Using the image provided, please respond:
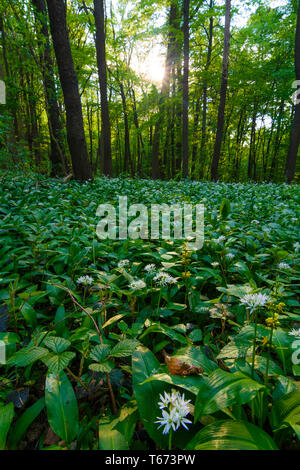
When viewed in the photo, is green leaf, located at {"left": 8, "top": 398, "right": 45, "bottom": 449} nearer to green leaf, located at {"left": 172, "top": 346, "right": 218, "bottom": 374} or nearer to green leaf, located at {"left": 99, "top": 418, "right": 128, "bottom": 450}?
green leaf, located at {"left": 99, "top": 418, "right": 128, "bottom": 450}

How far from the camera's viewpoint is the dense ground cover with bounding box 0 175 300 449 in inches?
33.2

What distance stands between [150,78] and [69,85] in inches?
629

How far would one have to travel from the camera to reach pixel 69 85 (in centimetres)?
584

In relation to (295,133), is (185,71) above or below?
above

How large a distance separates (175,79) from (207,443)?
18.2 metres

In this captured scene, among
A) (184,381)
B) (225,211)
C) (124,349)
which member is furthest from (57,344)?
(225,211)

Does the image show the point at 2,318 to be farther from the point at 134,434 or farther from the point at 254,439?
the point at 254,439

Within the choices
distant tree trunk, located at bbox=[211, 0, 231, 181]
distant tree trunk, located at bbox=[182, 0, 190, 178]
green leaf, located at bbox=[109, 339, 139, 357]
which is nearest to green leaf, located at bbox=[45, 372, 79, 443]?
green leaf, located at bbox=[109, 339, 139, 357]

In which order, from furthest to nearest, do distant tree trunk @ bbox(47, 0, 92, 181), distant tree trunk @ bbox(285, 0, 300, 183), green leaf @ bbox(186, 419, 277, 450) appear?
distant tree trunk @ bbox(285, 0, 300, 183) → distant tree trunk @ bbox(47, 0, 92, 181) → green leaf @ bbox(186, 419, 277, 450)

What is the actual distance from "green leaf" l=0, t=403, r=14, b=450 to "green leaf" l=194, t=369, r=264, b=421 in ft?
2.25

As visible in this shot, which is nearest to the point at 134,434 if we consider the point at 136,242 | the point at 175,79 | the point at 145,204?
the point at 136,242

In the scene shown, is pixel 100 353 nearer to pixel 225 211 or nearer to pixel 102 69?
pixel 225 211

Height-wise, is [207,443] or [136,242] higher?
[136,242]
